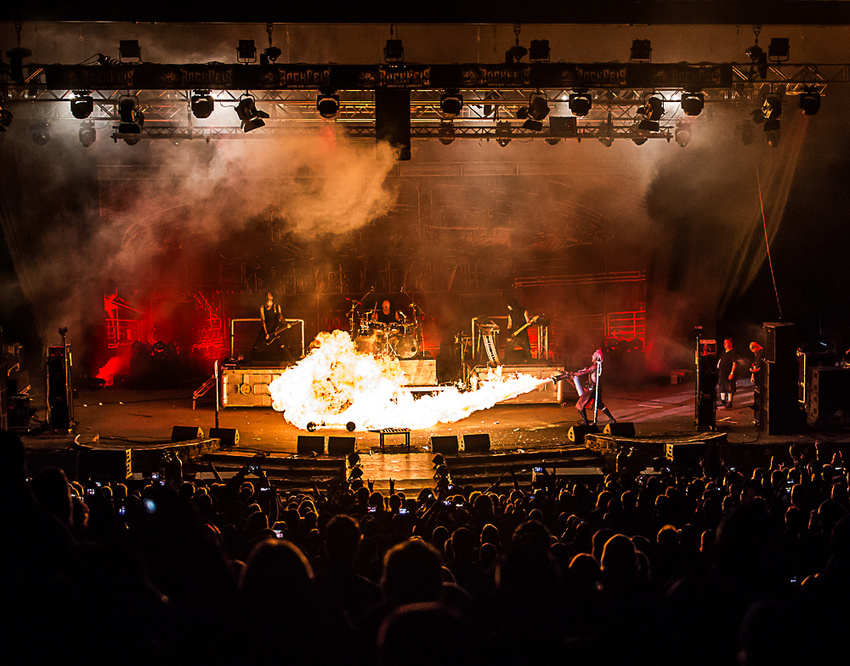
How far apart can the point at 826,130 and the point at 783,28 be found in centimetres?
336

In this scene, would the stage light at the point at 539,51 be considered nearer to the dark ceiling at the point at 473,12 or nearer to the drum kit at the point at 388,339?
the dark ceiling at the point at 473,12

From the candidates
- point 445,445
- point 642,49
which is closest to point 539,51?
point 642,49

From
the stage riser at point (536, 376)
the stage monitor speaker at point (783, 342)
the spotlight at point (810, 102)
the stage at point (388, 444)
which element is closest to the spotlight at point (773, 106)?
the spotlight at point (810, 102)

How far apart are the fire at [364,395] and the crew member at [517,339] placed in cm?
85

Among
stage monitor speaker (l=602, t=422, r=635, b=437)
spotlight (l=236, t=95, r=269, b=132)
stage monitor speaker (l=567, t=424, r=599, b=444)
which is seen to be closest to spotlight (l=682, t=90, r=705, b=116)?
stage monitor speaker (l=602, t=422, r=635, b=437)

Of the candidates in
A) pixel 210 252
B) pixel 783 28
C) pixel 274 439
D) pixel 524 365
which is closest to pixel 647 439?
pixel 524 365

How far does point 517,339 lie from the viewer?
19.6 metres

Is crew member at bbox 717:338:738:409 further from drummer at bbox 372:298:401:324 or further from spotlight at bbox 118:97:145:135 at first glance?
spotlight at bbox 118:97:145:135

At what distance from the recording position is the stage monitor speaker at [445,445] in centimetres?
1247

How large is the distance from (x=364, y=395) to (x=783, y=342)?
29.9 ft

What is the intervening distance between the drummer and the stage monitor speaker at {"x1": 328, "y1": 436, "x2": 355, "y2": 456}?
741 centimetres

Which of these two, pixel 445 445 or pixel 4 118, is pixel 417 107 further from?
pixel 4 118

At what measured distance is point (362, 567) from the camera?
4.01 m

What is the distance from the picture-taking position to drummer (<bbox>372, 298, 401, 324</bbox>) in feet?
65.5
